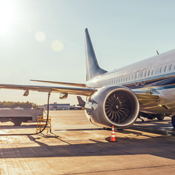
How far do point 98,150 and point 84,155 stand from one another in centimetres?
90

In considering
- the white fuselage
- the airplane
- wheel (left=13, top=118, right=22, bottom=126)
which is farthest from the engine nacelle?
wheel (left=13, top=118, right=22, bottom=126)

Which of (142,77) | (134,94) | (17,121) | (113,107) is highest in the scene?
(142,77)

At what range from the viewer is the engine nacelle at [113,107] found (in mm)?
8945

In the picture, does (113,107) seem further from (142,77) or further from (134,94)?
(142,77)

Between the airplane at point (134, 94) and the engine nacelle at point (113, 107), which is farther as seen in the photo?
A: the airplane at point (134, 94)

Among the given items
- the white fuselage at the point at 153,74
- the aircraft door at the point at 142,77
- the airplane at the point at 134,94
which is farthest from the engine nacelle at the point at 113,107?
the aircraft door at the point at 142,77

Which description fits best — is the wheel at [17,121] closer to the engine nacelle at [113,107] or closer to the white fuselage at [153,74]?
the white fuselage at [153,74]

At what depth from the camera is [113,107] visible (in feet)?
32.1

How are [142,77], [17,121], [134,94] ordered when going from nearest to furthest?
[134,94], [142,77], [17,121]

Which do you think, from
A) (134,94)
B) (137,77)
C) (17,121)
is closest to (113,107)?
(134,94)

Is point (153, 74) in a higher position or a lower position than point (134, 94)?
higher

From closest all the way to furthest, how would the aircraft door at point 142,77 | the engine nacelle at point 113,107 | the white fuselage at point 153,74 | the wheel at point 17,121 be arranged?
the engine nacelle at point 113,107 < the white fuselage at point 153,74 < the aircraft door at point 142,77 < the wheel at point 17,121

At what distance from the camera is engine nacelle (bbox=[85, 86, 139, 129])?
8.95 m

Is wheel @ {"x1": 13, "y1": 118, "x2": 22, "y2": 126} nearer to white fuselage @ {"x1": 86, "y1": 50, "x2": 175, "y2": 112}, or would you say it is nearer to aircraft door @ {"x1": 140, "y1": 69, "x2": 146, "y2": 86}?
white fuselage @ {"x1": 86, "y1": 50, "x2": 175, "y2": 112}
